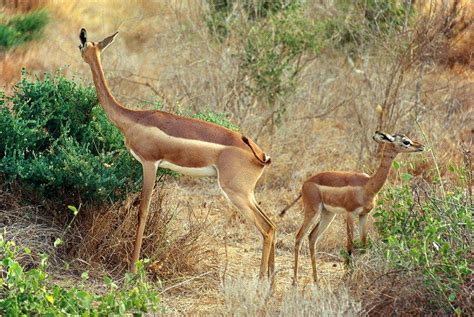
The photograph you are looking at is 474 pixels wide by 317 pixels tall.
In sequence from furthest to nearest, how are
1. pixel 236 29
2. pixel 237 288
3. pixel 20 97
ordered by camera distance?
1. pixel 236 29
2. pixel 20 97
3. pixel 237 288

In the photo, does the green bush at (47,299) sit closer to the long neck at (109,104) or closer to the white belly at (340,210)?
the long neck at (109,104)

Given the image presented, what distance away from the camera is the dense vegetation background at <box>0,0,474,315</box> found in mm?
6172

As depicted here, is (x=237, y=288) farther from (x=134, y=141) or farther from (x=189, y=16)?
(x=189, y=16)

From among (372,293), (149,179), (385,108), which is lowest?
(385,108)

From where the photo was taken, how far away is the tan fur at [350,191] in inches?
298

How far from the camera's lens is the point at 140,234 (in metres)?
7.29

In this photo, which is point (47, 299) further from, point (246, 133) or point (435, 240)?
point (246, 133)

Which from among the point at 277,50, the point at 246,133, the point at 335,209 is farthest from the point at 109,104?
the point at 277,50

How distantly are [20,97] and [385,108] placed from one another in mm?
4299

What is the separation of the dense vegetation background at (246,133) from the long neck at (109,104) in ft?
1.11

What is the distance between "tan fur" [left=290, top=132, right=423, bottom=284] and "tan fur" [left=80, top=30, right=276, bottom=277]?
0.60m

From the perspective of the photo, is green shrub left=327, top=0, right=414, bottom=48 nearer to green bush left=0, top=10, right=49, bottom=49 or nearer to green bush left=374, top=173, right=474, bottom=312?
green bush left=0, top=10, right=49, bottom=49

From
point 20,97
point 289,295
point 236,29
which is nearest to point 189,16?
point 236,29

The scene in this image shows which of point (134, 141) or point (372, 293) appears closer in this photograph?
point (372, 293)
